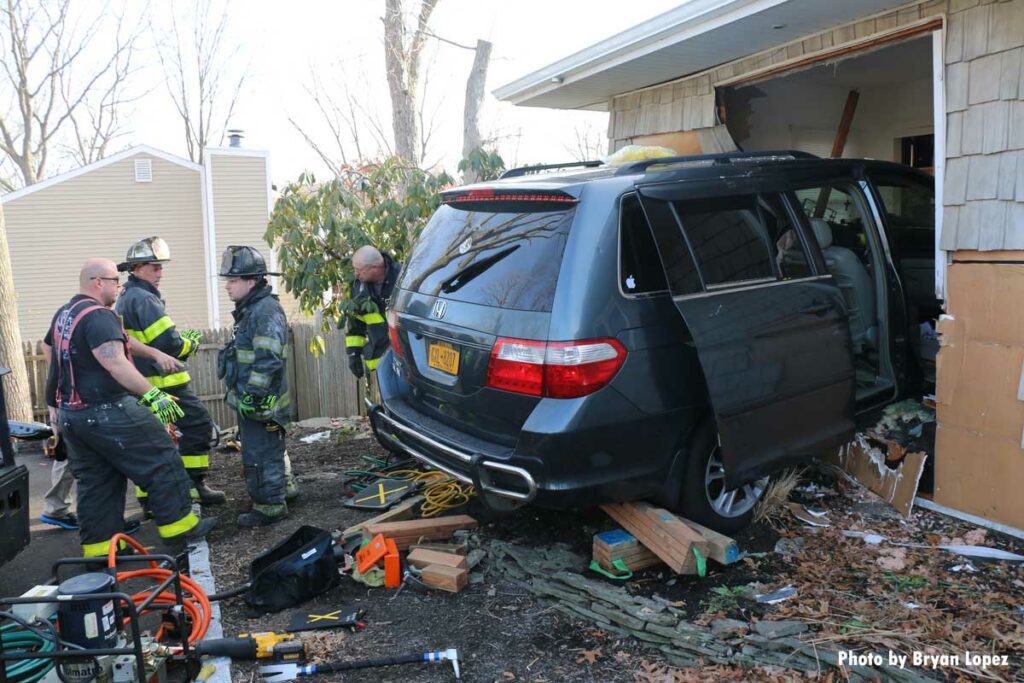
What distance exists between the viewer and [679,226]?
3.91 metres

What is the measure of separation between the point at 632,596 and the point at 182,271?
18673 millimetres

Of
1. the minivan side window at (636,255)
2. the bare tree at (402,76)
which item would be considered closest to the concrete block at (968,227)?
the minivan side window at (636,255)

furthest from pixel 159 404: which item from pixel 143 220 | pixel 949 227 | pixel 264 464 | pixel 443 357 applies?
pixel 143 220

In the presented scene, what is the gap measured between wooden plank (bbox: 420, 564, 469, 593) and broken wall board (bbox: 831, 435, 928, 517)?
8.66ft

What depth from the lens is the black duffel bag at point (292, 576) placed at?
4016 mm

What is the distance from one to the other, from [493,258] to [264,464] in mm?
2356

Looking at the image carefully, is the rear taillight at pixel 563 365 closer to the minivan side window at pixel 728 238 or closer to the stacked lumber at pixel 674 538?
the minivan side window at pixel 728 238

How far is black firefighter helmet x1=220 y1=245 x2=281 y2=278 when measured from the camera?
5.12m

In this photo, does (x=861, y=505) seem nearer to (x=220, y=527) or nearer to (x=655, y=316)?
(x=655, y=316)

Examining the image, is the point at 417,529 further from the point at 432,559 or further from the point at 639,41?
the point at 639,41

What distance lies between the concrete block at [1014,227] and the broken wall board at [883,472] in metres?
1.31

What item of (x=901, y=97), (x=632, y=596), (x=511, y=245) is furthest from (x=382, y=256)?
(x=901, y=97)

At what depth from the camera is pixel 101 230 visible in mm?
19219

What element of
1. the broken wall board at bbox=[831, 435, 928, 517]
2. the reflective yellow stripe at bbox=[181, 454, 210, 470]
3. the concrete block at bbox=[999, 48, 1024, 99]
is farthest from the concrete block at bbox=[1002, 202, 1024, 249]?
the reflective yellow stripe at bbox=[181, 454, 210, 470]
